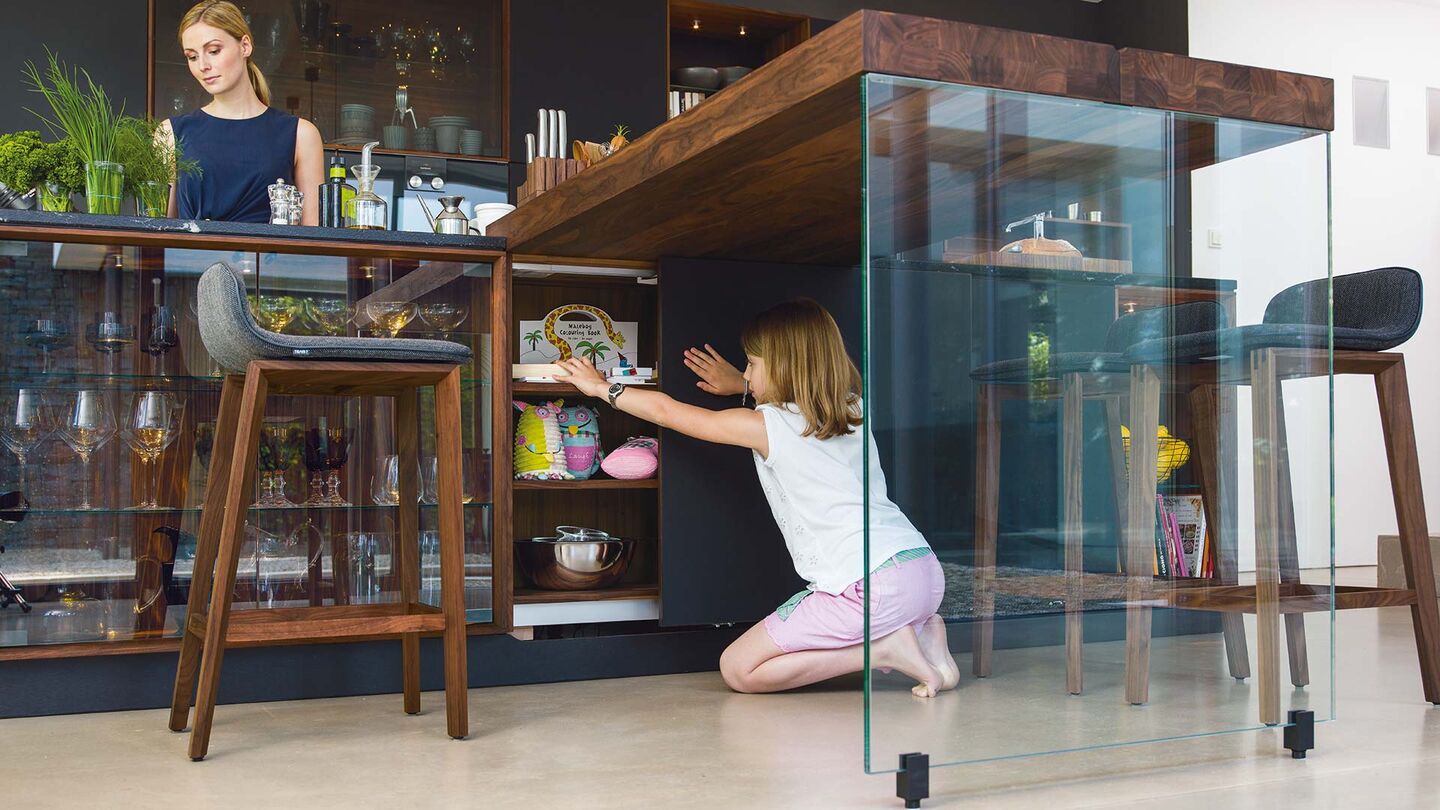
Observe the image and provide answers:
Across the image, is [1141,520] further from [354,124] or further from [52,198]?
[354,124]

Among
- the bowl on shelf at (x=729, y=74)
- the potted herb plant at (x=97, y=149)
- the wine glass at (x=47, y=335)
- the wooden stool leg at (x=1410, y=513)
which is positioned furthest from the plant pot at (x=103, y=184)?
the bowl on shelf at (x=729, y=74)

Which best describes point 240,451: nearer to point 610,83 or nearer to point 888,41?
point 888,41

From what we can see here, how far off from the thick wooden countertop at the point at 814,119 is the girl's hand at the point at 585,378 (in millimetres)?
276

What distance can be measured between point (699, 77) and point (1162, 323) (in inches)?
128

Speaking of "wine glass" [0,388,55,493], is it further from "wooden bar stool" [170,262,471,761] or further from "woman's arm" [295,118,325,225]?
"woman's arm" [295,118,325,225]

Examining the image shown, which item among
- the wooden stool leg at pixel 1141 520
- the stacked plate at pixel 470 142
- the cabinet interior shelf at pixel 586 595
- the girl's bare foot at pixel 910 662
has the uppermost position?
the stacked plate at pixel 470 142

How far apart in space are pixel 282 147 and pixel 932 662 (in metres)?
2.40

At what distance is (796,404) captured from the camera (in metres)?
2.77

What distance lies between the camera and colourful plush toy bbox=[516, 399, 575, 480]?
9.91ft

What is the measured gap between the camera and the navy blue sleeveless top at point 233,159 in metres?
3.28

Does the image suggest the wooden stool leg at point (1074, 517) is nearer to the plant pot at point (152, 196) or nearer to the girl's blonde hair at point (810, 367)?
the girl's blonde hair at point (810, 367)

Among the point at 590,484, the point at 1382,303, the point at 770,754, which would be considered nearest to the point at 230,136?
the point at 590,484

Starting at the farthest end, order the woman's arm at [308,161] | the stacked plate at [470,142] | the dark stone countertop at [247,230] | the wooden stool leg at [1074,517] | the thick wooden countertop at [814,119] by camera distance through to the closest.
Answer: the stacked plate at [470,142] → the woman's arm at [308,161] → the dark stone countertop at [247,230] → the wooden stool leg at [1074,517] → the thick wooden countertop at [814,119]

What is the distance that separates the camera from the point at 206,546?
247 cm
